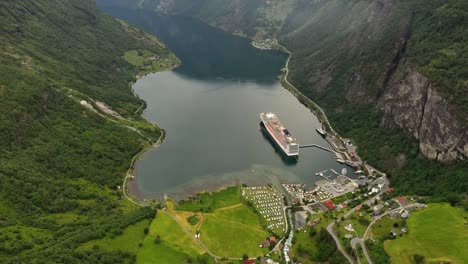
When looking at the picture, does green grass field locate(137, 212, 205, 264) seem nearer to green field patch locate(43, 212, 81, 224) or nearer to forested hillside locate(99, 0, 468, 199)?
green field patch locate(43, 212, 81, 224)

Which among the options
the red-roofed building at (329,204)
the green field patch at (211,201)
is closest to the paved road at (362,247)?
the red-roofed building at (329,204)

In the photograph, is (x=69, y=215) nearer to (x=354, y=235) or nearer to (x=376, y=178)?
(x=354, y=235)

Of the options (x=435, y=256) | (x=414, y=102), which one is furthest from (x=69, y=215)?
(x=414, y=102)

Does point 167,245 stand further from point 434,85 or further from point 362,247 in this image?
point 434,85

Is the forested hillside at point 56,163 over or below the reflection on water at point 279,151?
below

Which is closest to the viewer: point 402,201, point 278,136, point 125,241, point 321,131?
point 125,241

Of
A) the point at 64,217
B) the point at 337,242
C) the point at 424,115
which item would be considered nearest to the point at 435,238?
the point at 337,242

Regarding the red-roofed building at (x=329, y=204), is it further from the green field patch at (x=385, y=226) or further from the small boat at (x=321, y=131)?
the small boat at (x=321, y=131)
